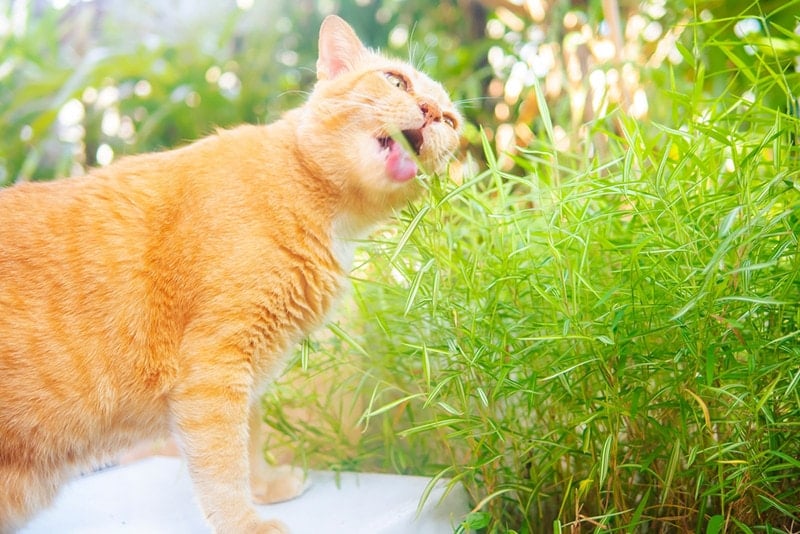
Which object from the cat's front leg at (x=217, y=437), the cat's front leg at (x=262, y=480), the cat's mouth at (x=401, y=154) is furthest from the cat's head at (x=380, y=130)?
the cat's front leg at (x=262, y=480)

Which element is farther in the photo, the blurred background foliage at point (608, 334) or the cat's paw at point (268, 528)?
the cat's paw at point (268, 528)

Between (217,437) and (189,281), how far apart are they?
228mm

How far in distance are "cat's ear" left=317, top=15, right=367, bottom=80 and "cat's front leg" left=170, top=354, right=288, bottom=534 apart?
553mm

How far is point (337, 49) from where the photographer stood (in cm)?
120

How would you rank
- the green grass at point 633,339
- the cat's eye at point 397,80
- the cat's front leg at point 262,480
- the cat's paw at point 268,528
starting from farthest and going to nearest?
the cat's front leg at point 262,480
the cat's eye at point 397,80
the cat's paw at point 268,528
the green grass at point 633,339

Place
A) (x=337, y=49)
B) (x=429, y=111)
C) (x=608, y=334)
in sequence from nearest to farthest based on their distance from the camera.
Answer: (x=608, y=334), (x=429, y=111), (x=337, y=49)

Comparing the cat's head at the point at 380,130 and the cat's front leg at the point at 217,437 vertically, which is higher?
the cat's head at the point at 380,130

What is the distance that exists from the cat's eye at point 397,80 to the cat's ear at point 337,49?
0.11 m

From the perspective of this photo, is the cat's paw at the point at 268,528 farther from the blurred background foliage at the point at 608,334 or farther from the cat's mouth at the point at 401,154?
the cat's mouth at the point at 401,154

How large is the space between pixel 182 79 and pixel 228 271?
169 cm

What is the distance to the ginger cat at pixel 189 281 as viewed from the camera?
0.94 metres

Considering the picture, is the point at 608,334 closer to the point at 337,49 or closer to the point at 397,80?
the point at 397,80

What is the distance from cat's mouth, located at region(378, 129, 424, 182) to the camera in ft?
3.29

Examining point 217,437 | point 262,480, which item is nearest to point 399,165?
point 217,437
